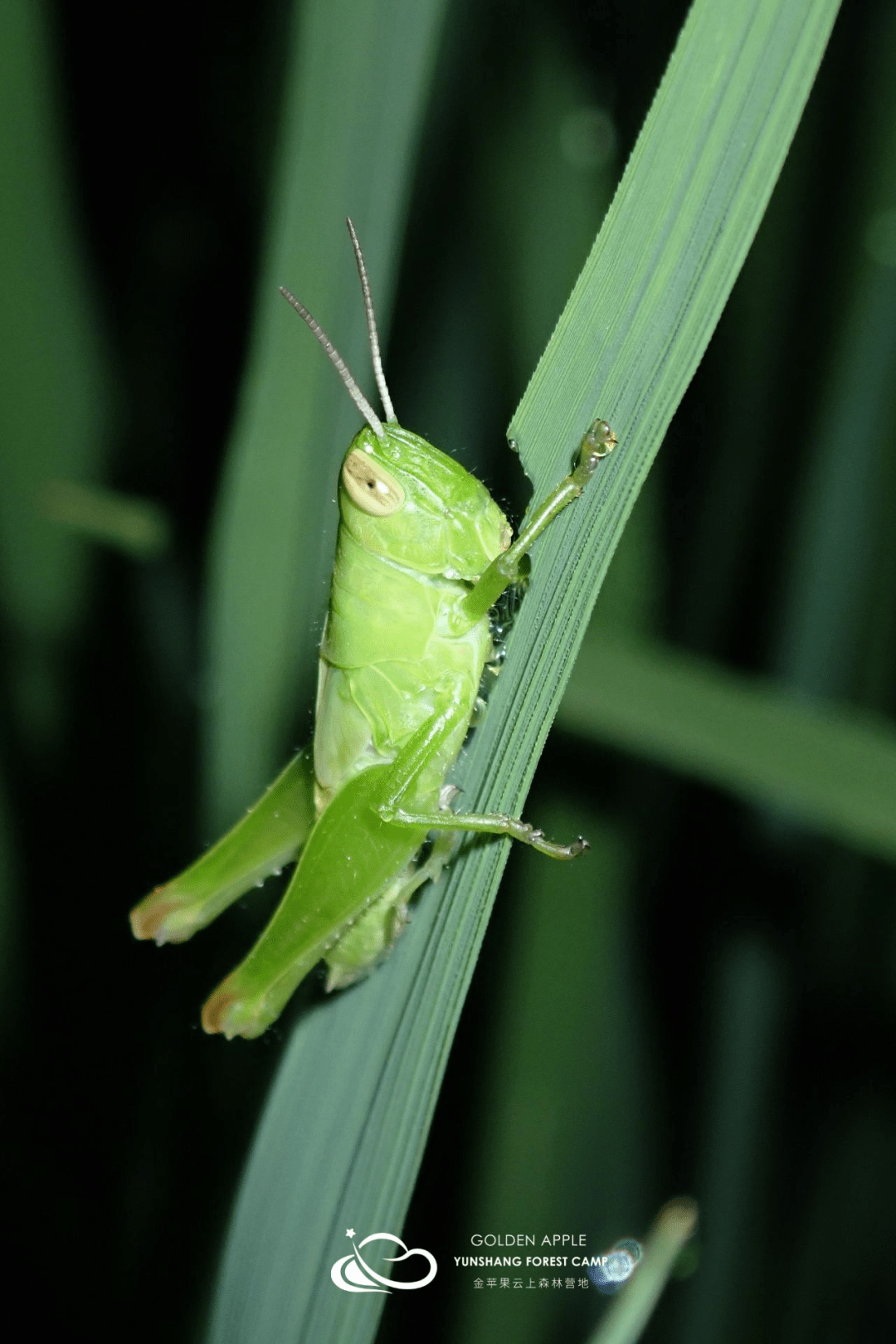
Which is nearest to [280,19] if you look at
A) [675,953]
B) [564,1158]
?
[675,953]

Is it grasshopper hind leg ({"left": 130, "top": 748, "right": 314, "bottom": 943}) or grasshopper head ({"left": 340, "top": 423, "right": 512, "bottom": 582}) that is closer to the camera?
grasshopper head ({"left": 340, "top": 423, "right": 512, "bottom": 582})

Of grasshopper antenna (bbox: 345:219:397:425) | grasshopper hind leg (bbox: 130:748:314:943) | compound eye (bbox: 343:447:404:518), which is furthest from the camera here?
grasshopper hind leg (bbox: 130:748:314:943)

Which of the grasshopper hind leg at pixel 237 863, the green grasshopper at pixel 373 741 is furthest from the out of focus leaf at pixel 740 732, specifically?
the grasshopper hind leg at pixel 237 863

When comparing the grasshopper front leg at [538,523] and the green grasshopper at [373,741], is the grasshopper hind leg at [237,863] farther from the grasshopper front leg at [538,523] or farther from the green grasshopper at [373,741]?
the grasshopper front leg at [538,523]

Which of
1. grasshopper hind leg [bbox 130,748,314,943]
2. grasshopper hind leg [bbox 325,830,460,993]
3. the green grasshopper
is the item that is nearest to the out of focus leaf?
the green grasshopper

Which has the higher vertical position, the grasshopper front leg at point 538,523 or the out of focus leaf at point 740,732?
the grasshopper front leg at point 538,523

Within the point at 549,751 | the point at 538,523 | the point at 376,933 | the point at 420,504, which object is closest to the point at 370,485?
the point at 420,504

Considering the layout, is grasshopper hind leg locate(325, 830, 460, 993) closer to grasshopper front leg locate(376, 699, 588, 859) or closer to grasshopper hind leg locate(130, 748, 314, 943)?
grasshopper front leg locate(376, 699, 588, 859)

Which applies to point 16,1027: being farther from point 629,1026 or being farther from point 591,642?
point 591,642
